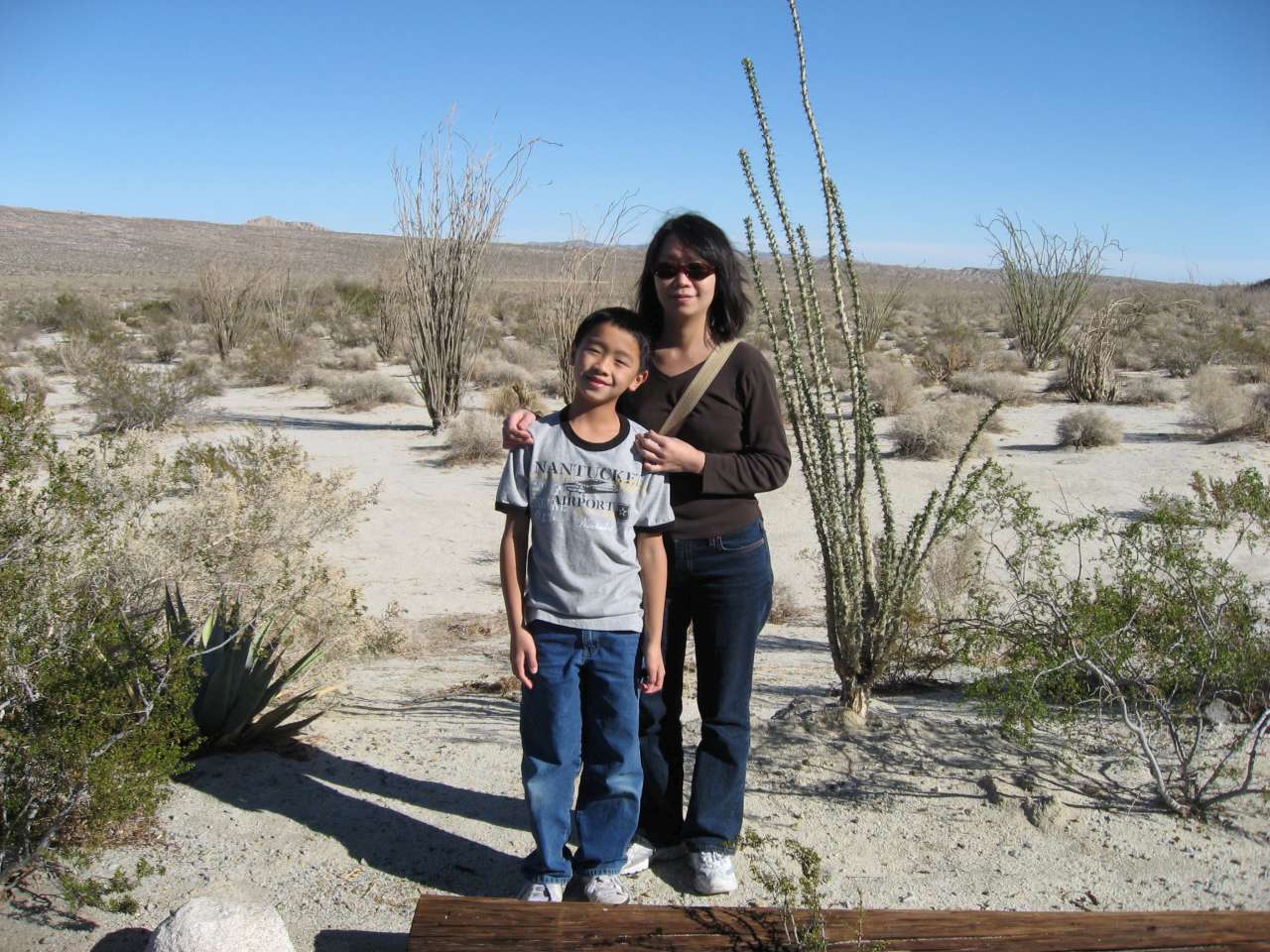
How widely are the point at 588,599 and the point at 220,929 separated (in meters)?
1.09

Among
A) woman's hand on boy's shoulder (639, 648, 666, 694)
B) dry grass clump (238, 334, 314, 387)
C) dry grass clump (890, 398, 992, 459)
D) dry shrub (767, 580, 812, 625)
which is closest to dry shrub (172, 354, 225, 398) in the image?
dry grass clump (238, 334, 314, 387)

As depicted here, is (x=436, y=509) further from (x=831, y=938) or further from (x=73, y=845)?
(x=831, y=938)

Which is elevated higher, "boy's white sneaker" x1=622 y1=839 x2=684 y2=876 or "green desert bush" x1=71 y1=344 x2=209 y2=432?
"green desert bush" x1=71 y1=344 x2=209 y2=432

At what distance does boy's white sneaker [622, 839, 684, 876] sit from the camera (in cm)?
286

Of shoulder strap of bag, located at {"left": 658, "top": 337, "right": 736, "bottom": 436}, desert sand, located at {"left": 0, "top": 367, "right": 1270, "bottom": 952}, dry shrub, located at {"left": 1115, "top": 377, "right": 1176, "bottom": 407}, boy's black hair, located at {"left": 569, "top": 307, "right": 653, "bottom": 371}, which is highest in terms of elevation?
boy's black hair, located at {"left": 569, "top": 307, "right": 653, "bottom": 371}

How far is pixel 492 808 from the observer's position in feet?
11.1

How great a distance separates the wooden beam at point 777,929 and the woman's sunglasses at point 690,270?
152 cm

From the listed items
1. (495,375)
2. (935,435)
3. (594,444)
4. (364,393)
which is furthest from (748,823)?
(495,375)

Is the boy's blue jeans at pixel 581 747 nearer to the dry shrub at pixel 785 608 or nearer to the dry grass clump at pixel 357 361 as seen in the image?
the dry shrub at pixel 785 608

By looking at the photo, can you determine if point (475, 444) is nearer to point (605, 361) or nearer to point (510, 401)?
point (510, 401)

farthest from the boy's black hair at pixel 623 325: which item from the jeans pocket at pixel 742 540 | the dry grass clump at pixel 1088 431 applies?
the dry grass clump at pixel 1088 431

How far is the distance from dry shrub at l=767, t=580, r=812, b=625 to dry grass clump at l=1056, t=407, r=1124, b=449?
263 inches

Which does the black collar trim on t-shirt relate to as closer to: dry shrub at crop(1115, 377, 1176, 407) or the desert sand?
the desert sand

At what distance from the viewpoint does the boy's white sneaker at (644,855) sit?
2855 mm
